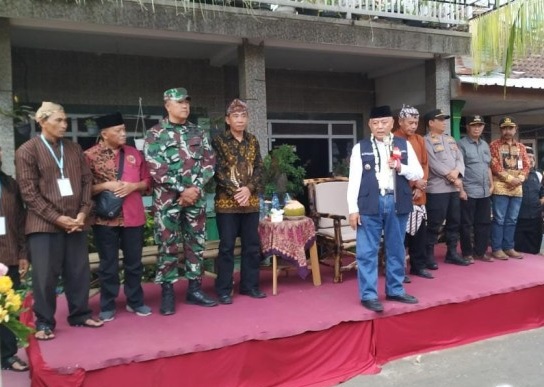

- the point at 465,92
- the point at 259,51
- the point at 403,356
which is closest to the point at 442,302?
the point at 403,356

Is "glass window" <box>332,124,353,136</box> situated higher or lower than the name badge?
higher

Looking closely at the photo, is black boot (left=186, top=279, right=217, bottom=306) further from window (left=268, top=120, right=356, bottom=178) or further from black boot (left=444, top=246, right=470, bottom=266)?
window (left=268, top=120, right=356, bottom=178)

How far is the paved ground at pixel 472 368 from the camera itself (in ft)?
12.0

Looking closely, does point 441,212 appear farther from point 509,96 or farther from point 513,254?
point 509,96

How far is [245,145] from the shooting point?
14.4 ft

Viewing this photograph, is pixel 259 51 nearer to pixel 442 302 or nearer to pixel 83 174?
pixel 83 174

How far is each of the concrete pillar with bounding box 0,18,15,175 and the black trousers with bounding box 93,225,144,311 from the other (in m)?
1.71

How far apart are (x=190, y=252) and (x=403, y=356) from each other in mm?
1881

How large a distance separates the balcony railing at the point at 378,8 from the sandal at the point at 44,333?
125 inches

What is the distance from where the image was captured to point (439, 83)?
718cm

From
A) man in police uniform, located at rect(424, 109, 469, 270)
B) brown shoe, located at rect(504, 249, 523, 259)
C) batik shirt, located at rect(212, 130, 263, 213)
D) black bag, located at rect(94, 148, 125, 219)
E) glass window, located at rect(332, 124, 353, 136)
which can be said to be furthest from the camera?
glass window, located at rect(332, 124, 353, 136)

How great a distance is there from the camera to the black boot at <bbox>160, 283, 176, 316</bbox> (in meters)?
4.00

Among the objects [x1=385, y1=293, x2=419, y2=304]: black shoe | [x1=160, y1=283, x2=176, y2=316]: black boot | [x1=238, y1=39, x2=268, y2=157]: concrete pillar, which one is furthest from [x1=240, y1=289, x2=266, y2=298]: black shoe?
[x1=238, y1=39, x2=268, y2=157]: concrete pillar

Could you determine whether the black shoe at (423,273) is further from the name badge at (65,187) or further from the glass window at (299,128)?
the glass window at (299,128)
